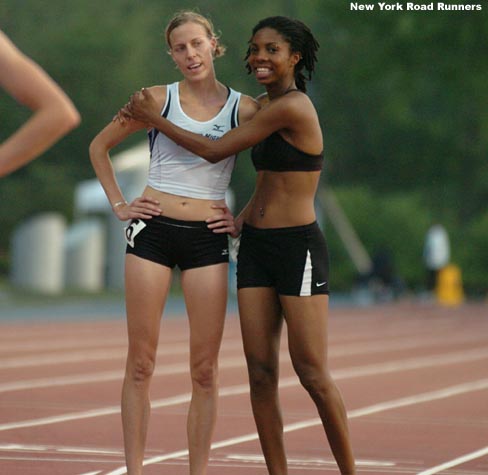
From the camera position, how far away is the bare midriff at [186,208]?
7258 millimetres

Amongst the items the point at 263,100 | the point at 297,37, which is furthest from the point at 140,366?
the point at 297,37

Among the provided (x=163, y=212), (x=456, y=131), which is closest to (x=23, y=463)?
(x=163, y=212)

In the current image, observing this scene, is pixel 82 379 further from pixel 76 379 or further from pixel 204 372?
pixel 204 372

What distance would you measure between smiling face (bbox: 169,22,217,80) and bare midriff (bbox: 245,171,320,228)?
Answer: 539 mm

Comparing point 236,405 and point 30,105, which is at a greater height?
point 30,105

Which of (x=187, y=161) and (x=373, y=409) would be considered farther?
(x=373, y=409)

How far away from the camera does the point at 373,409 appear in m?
12.7

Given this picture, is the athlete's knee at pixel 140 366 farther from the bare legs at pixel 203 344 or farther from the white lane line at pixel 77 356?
the white lane line at pixel 77 356

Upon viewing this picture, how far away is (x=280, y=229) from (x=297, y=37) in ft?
2.82

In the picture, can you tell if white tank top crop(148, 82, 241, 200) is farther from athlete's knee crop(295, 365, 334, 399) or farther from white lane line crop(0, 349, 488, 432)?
white lane line crop(0, 349, 488, 432)

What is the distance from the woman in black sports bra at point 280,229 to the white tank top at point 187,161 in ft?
0.37

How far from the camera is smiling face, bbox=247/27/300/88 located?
7.19m

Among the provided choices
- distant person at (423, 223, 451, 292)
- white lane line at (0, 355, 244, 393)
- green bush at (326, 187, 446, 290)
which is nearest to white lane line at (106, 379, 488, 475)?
white lane line at (0, 355, 244, 393)

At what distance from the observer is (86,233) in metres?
39.8
